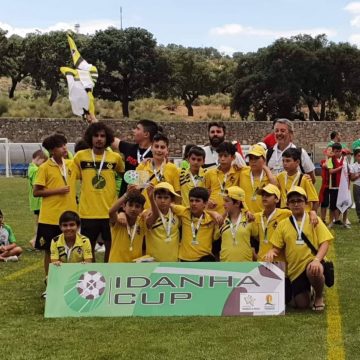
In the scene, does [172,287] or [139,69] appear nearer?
[172,287]

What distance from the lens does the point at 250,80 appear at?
191 feet

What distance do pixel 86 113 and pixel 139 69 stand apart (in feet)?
171

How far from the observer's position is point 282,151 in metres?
7.71

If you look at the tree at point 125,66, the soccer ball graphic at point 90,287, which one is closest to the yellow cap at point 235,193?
the soccer ball graphic at point 90,287

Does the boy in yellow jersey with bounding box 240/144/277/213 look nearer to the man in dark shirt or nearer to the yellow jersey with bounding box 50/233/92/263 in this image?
the man in dark shirt

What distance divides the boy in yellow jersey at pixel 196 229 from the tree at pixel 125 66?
52.4 m

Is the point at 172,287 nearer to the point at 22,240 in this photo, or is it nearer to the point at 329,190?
the point at 22,240

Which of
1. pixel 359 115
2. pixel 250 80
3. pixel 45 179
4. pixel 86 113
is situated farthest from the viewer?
pixel 359 115

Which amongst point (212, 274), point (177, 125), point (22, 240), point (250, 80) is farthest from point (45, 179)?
point (250, 80)

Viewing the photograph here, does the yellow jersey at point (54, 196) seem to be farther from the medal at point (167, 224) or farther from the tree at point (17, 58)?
the tree at point (17, 58)

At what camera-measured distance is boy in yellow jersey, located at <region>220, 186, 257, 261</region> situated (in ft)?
22.1

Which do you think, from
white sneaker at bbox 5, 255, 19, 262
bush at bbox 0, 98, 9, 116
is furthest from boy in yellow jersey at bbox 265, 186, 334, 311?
bush at bbox 0, 98, 9, 116

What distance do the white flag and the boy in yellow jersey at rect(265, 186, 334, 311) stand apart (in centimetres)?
776

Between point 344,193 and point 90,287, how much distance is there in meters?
9.11
